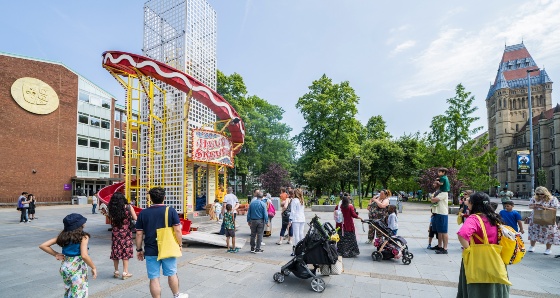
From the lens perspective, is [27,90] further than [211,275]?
Yes

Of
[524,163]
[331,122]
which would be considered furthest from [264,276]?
[331,122]

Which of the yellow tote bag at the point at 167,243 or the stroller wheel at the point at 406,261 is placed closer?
the yellow tote bag at the point at 167,243

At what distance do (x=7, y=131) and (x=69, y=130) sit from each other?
5.46 metres

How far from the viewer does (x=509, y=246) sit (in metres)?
3.24

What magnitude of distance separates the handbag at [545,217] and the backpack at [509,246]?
6.17 meters

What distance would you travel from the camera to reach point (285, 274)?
5695 millimetres

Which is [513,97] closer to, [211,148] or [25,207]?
[211,148]

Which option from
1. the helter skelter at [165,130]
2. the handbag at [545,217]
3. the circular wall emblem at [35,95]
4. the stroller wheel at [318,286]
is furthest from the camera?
the circular wall emblem at [35,95]

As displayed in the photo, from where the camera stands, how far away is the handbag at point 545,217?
25.2ft

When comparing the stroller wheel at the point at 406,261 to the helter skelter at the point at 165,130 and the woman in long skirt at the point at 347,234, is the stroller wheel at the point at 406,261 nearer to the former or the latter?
the woman in long skirt at the point at 347,234

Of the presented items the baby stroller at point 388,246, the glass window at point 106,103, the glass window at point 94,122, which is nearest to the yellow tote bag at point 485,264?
the baby stroller at point 388,246

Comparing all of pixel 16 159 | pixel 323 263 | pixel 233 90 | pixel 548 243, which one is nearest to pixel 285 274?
pixel 323 263

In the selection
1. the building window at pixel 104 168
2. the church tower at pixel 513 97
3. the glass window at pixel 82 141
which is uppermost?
the church tower at pixel 513 97

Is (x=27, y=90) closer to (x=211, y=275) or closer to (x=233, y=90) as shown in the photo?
(x=233, y=90)
